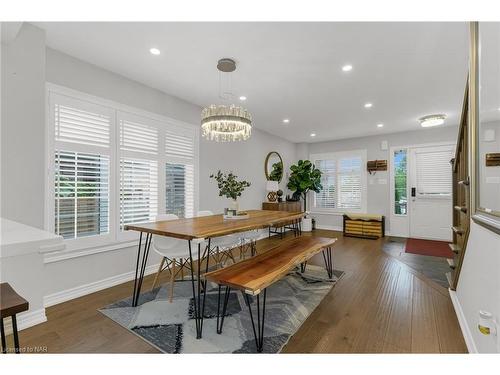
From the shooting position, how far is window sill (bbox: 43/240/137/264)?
2395 millimetres

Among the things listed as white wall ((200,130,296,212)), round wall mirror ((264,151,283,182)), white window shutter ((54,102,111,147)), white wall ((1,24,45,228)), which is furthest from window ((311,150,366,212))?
white wall ((1,24,45,228))

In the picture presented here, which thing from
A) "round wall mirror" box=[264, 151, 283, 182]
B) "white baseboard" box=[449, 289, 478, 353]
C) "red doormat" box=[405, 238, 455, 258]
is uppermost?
"round wall mirror" box=[264, 151, 283, 182]

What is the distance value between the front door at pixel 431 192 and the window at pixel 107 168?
17.0 ft

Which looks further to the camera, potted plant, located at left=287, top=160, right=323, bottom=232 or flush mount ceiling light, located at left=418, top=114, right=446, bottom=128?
potted plant, located at left=287, top=160, right=323, bottom=232

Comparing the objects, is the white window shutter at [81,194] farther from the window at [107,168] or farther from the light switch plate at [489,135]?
the light switch plate at [489,135]

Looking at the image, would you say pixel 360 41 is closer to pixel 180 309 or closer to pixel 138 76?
pixel 138 76

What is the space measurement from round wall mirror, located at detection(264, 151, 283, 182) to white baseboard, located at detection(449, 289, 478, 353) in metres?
4.00

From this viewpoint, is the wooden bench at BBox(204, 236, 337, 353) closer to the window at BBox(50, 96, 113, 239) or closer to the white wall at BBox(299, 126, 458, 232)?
the window at BBox(50, 96, 113, 239)

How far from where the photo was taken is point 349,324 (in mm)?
2057

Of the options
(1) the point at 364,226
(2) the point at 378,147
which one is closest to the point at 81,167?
(1) the point at 364,226

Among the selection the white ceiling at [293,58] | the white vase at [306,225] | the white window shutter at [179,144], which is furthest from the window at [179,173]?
the white vase at [306,225]

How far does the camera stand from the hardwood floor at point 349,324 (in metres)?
1.75

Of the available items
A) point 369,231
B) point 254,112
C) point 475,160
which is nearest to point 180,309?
point 475,160
